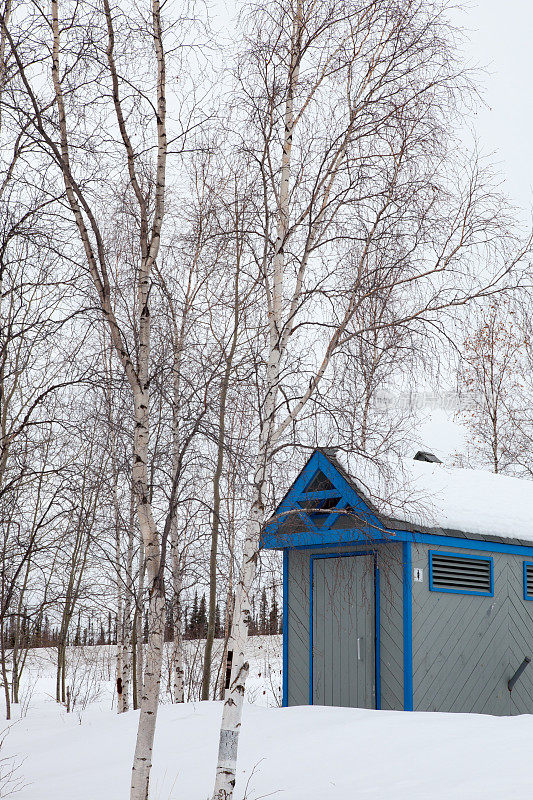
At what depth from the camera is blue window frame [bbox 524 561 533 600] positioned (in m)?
11.7

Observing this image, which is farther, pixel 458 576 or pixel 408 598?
pixel 458 576

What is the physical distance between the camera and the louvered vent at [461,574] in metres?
10.7

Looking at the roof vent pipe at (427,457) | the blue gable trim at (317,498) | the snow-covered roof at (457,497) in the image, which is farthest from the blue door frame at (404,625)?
the roof vent pipe at (427,457)

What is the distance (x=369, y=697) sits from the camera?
10.5 meters

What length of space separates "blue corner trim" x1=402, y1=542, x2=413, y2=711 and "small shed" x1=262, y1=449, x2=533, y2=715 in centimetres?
1

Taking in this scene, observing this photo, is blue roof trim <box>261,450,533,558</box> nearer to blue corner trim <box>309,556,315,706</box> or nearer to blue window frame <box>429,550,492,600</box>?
blue window frame <box>429,550,492,600</box>

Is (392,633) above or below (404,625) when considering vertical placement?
below

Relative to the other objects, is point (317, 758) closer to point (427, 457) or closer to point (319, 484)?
point (319, 484)

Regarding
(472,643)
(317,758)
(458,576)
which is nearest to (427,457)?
(458,576)

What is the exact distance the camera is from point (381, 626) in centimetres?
1045

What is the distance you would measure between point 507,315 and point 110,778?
6.41m

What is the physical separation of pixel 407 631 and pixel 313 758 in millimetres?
2312

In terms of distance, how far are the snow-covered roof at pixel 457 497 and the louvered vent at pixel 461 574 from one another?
0.38 meters

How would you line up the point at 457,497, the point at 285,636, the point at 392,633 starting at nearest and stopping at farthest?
the point at 392,633 → the point at 457,497 → the point at 285,636
